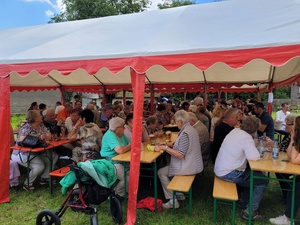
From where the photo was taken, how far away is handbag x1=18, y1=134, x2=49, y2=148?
12.2 feet

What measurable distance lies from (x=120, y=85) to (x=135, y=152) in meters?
6.58

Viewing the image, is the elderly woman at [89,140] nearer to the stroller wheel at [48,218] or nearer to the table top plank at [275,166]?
the stroller wheel at [48,218]

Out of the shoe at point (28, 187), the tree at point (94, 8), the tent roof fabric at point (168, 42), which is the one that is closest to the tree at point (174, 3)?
the tree at point (94, 8)

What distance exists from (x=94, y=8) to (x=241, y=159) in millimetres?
19006

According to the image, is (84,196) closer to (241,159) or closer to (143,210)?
(143,210)

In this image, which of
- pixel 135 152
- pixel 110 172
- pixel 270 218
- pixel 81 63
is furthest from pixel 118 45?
pixel 270 218

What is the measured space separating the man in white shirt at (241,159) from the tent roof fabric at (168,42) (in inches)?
35.9

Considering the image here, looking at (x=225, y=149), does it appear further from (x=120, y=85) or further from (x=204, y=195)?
(x=120, y=85)

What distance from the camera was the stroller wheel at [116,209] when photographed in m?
2.96

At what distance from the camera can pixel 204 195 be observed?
3.89 meters

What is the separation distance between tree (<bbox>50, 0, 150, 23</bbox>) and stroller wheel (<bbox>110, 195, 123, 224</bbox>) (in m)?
17.4

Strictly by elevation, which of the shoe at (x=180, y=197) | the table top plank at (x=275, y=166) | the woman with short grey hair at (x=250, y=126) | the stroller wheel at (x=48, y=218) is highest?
the woman with short grey hair at (x=250, y=126)

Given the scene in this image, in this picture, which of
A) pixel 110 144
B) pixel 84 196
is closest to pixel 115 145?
pixel 110 144

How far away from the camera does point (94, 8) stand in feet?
61.6
